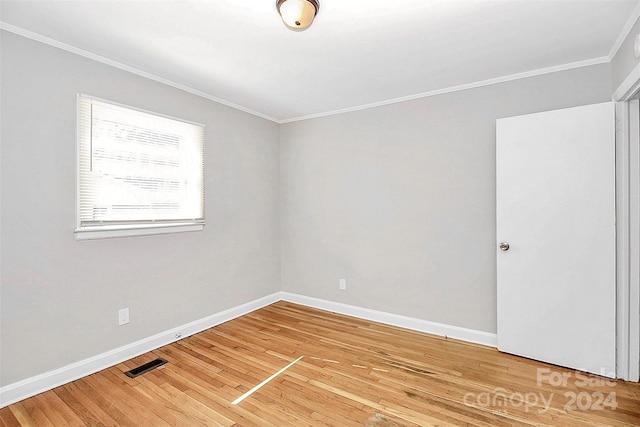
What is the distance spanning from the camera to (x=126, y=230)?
2.55 m

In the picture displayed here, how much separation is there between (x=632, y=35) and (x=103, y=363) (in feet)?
14.9

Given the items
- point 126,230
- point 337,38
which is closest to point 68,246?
point 126,230

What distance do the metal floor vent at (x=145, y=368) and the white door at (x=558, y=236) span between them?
118 inches

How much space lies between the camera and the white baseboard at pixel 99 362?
2012mm

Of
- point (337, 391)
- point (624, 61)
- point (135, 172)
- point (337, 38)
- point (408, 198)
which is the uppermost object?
point (337, 38)

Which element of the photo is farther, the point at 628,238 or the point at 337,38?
the point at 628,238

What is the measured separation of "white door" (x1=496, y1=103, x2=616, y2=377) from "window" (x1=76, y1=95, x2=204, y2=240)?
2989 millimetres

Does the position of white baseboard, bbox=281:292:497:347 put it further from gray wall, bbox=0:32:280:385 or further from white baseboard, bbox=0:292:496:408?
gray wall, bbox=0:32:280:385

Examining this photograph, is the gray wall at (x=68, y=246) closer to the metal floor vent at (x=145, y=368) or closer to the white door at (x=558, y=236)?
the metal floor vent at (x=145, y=368)

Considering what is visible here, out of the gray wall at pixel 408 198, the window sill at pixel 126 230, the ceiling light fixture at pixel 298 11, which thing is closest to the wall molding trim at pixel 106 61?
the gray wall at pixel 408 198

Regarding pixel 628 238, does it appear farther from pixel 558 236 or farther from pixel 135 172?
pixel 135 172

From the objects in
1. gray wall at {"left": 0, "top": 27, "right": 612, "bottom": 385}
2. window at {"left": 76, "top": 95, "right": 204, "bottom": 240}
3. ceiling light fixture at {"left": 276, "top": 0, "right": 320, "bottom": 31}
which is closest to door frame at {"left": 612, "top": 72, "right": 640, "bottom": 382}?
gray wall at {"left": 0, "top": 27, "right": 612, "bottom": 385}

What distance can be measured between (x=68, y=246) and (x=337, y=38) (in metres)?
2.53

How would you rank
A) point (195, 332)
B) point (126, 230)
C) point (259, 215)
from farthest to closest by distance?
1. point (259, 215)
2. point (195, 332)
3. point (126, 230)
